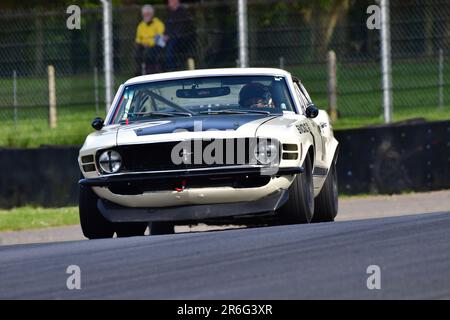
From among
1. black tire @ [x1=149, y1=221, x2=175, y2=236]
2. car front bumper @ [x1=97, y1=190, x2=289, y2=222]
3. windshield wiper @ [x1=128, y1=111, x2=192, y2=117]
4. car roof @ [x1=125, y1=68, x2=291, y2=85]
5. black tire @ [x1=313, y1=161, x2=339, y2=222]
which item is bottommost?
black tire @ [x1=149, y1=221, x2=175, y2=236]

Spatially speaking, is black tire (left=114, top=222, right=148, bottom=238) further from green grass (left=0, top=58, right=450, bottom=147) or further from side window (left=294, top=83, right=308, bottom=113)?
green grass (left=0, top=58, right=450, bottom=147)

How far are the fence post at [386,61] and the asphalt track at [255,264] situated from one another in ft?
30.4

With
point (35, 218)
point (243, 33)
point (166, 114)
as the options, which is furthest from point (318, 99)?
point (166, 114)

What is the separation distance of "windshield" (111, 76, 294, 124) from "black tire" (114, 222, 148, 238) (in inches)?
34.1

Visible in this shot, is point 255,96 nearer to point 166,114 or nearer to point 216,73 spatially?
point 216,73

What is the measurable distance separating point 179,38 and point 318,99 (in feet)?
7.70

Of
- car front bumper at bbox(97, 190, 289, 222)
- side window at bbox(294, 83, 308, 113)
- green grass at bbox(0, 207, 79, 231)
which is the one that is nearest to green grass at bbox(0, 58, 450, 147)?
green grass at bbox(0, 207, 79, 231)

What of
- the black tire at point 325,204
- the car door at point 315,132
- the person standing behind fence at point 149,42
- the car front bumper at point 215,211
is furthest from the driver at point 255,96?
the person standing behind fence at point 149,42

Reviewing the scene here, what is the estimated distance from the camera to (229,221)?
10.2 meters

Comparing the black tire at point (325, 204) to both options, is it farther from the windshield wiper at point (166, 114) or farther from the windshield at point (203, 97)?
the windshield wiper at point (166, 114)

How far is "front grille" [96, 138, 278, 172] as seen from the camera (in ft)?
31.3

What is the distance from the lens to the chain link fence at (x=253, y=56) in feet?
62.3
